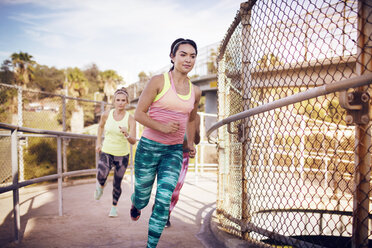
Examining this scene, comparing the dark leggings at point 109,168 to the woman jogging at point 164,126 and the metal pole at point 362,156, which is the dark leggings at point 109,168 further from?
the metal pole at point 362,156

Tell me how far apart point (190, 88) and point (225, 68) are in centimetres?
152

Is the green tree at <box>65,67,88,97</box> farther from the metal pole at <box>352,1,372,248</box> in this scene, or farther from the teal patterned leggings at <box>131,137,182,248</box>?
the metal pole at <box>352,1,372,248</box>

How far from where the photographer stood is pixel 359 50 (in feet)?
6.03

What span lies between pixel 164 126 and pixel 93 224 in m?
2.14

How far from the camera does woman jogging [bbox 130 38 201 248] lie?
2673 millimetres

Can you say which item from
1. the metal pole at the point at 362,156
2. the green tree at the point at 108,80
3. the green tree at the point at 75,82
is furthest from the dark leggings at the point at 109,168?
the green tree at the point at 108,80

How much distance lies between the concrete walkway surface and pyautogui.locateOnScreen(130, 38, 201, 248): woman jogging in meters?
0.80

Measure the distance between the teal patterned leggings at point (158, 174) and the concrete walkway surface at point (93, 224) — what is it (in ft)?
2.34

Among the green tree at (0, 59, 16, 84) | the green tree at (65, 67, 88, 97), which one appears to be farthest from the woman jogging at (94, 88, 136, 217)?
the green tree at (65, 67, 88, 97)

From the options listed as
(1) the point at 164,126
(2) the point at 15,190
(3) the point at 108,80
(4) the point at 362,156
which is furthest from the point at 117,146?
(3) the point at 108,80

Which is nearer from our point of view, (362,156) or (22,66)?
(362,156)

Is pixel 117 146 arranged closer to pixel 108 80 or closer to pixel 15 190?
pixel 15 190

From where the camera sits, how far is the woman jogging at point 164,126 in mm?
2673

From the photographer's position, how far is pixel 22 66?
28.6 metres
